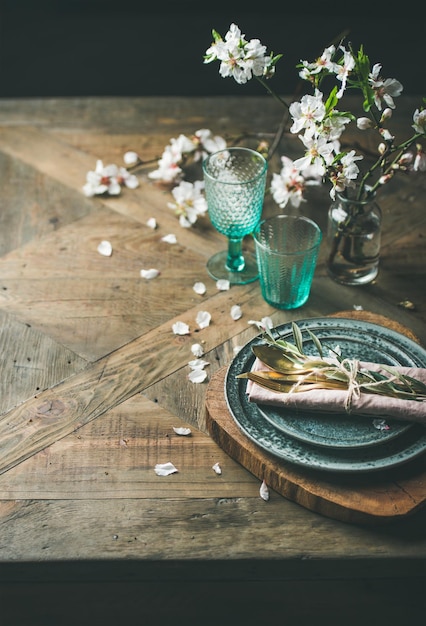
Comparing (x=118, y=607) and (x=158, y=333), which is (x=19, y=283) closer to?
(x=158, y=333)

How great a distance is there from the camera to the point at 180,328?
1.40m

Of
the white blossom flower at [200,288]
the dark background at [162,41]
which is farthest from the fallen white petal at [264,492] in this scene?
the dark background at [162,41]

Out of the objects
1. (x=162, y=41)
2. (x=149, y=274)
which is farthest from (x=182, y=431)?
(x=162, y=41)

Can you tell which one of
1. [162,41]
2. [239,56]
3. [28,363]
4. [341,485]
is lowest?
[162,41]

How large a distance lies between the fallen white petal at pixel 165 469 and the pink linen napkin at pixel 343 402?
15 centimetres

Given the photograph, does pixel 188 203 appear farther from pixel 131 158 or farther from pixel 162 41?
pixel 162 41

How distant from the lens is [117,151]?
72.5 inches

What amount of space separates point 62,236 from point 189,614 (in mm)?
780

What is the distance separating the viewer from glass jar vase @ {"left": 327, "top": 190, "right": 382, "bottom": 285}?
1.44m

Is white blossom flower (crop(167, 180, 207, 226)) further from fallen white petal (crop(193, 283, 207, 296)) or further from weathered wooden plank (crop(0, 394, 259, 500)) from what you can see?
weathered wooden plank (crop(0, 394, 259, 500))

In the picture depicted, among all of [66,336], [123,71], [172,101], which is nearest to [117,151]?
[172,101]

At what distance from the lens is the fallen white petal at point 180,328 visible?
1400mm

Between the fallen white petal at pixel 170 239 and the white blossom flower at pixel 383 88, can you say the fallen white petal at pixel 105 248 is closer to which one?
the fallen white petal at pixel 170 239

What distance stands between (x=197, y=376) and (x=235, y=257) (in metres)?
0.31
